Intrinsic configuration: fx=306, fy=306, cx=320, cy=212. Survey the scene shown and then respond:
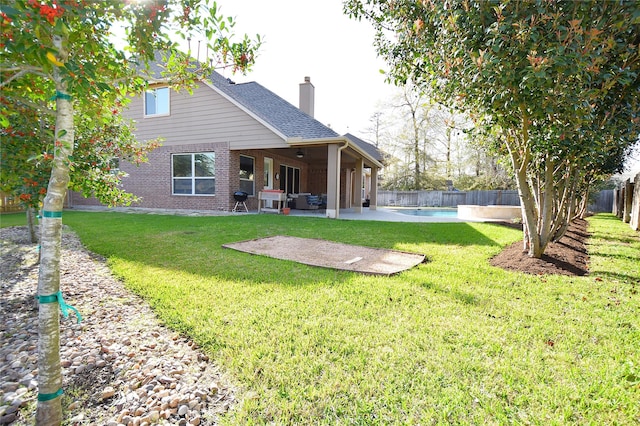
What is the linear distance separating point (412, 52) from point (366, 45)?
890mm

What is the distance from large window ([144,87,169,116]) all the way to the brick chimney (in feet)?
21.5

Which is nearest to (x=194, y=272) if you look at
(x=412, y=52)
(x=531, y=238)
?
(x=412, y=52)

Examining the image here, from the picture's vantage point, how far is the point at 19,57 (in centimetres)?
160

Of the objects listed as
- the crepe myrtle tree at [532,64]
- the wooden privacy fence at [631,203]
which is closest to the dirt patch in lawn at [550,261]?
the crepe myrtle tree at [532,64]

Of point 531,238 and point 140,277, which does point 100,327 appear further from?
point 531,238

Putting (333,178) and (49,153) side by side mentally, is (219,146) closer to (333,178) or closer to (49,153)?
(333,178)

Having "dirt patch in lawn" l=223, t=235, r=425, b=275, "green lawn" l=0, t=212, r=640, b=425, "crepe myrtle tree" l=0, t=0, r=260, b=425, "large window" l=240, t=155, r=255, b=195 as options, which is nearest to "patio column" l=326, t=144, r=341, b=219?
"large window" l=240, t=155, r=255, b=195

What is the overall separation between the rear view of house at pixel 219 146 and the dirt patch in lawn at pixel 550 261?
598 centimetres

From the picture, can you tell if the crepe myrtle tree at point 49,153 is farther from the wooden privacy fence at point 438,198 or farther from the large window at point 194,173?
the wooden privacy fence at point 438,198

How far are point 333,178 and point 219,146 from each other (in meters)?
4.50

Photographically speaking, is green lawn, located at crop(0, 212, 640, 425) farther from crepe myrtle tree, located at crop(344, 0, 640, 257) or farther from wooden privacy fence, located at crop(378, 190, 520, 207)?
wooden privacy fence, located at crop(378, 190, 520, 207)

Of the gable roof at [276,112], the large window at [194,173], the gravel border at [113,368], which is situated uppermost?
the gable roof at [276,112]

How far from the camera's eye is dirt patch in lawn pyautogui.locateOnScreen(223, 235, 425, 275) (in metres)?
4.46

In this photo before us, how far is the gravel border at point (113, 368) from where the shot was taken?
5.57ft
